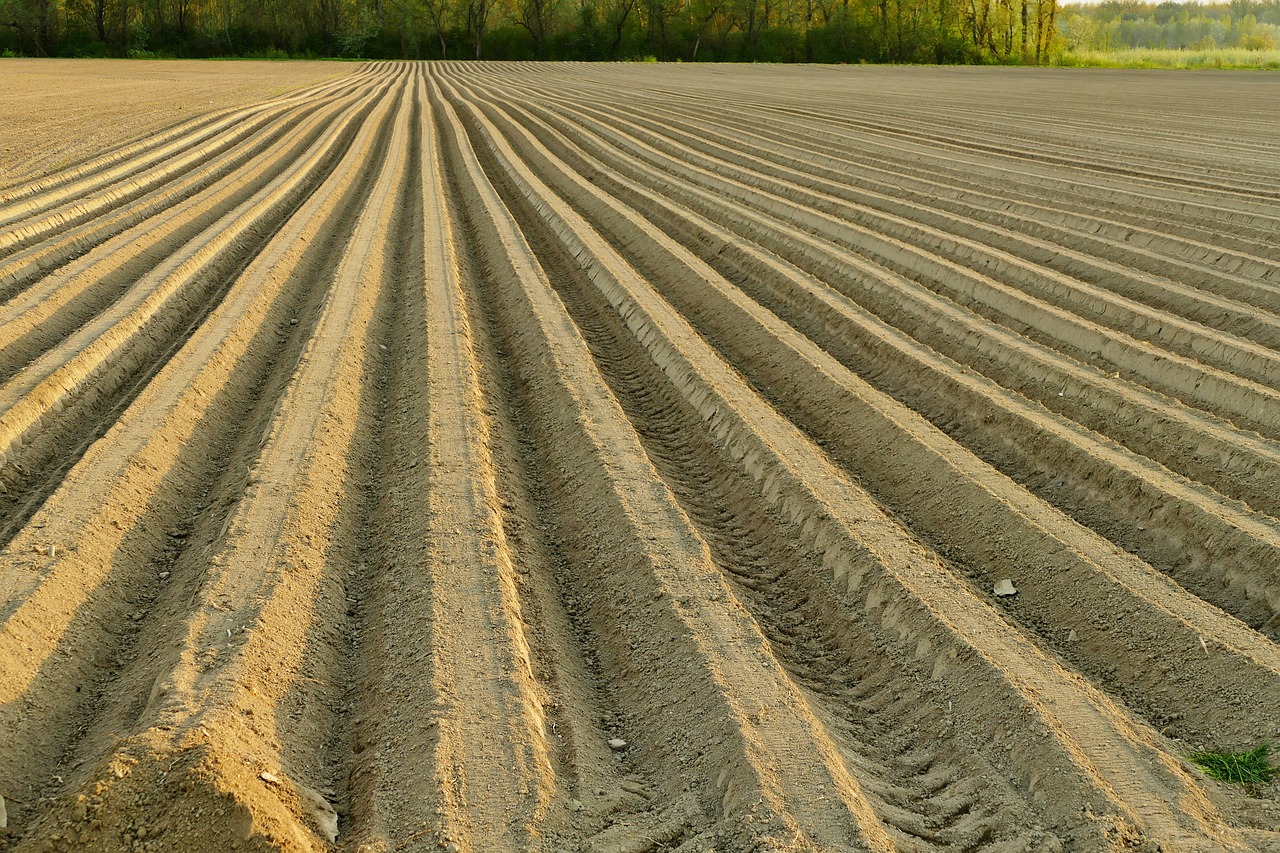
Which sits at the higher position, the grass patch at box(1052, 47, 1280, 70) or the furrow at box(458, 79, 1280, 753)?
the grass patch at box(1052, 47, 1280, 70)

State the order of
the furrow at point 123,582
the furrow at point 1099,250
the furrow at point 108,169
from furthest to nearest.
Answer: the furrow at point 108,169 → the furrow at point 1099,250 → the furrow at point 123,582

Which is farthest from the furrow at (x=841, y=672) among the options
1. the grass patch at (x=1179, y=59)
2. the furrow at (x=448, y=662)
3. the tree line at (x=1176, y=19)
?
the tree line at (x=1176, y=19)

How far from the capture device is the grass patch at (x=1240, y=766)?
3582 mm

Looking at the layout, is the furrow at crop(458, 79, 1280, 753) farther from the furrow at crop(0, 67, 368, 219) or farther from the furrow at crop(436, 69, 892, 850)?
the furrow at crop(0, 67, 368, 219)

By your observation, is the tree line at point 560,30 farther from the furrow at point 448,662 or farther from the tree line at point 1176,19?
the furrow at point 448,662

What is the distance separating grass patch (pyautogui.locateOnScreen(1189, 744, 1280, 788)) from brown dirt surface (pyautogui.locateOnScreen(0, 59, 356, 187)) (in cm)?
1429

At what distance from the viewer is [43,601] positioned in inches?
166

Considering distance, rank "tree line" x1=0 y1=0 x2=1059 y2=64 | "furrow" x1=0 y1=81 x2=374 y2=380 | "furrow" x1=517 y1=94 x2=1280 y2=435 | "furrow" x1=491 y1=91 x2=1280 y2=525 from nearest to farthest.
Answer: "furrow" x1=491 y1=91 x2=1280 y2=525
"furrow" x1=517 y1=94 x2=1280 y2=435
"furrow" x1=0 y1=81 x2=374 y2=380
"tree line" x1=0 y1=0 x2=1059 y2=64

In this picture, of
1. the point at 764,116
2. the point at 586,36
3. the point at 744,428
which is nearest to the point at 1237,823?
the point at 744,428

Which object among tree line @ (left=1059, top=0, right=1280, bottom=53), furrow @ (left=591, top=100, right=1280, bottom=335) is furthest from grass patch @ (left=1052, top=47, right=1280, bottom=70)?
tree line @ (left=1059, top=0, right=1280, bottom=53)

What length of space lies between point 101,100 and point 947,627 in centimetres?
→ 2656

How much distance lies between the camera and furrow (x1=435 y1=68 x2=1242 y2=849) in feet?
11.2

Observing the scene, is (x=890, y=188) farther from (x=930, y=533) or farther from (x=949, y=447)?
(x=930, y=533)

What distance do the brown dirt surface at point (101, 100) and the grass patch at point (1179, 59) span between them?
121 ft
